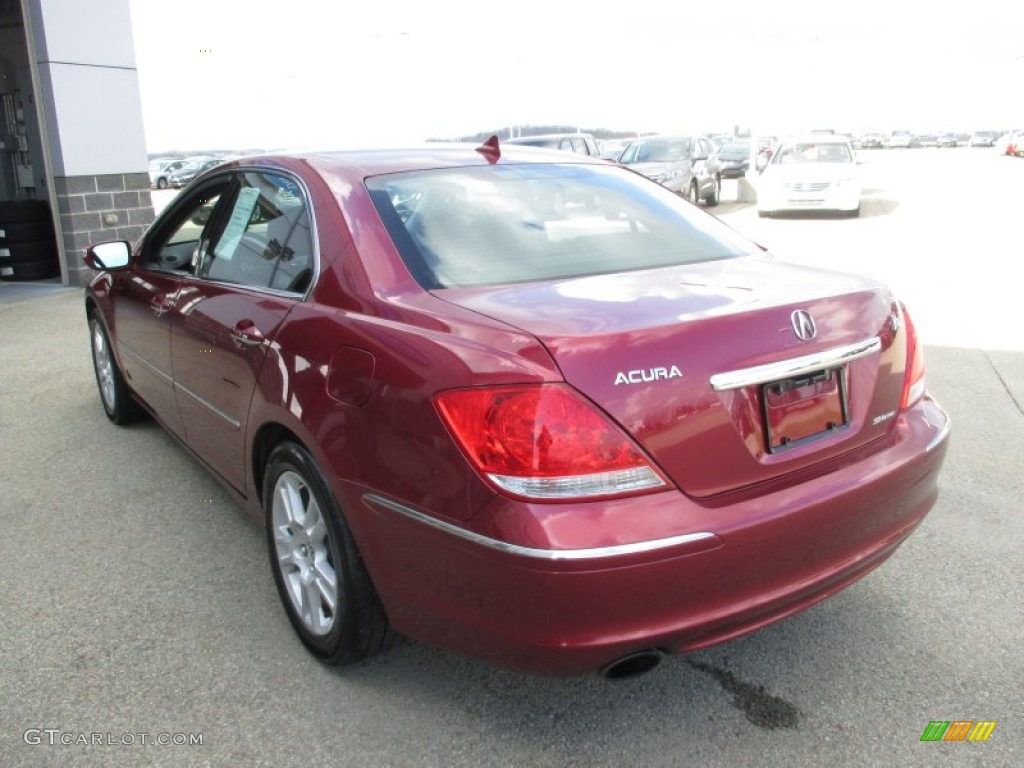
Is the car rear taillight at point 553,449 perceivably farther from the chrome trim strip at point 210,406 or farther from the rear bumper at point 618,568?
the chrome trim strip at point 210,406

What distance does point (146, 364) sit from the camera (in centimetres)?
423

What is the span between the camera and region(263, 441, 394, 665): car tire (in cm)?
250

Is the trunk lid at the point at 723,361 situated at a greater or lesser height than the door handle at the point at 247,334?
greater

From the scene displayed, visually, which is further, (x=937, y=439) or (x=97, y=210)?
(x=97, y=210)

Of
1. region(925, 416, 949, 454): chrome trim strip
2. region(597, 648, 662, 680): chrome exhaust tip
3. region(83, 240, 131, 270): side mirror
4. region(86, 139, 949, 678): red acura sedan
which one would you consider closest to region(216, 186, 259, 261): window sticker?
region(86, 139, 949, 678): red acura sedan

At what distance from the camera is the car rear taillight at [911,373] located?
2604 mm

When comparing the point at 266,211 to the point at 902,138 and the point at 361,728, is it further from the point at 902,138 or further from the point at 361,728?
the point at 902,138

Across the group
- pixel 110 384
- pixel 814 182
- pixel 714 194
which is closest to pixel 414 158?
pixel 110 384

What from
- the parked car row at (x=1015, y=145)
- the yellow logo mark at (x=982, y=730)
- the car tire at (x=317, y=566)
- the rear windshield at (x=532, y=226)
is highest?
the rear windshield at (x=532, y=226)

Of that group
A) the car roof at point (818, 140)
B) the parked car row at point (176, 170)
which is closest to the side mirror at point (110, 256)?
the car roof at point (818, 140)

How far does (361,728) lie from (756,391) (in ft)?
4.67

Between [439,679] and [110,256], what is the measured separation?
2847 mm

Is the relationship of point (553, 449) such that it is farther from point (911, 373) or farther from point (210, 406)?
point (210, 406)

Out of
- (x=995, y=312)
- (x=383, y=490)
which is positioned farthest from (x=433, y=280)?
(x=995, y=312)
